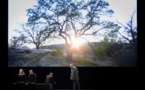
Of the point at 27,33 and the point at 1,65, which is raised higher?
the point at 27,33

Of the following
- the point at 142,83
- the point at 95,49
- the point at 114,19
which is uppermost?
the point at 114,19

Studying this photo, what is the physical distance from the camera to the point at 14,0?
18484 millimetres

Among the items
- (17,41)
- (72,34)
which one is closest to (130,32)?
(72,34)

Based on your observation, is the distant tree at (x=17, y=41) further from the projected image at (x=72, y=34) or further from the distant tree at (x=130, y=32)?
the distant tree at (x=130, y=32)

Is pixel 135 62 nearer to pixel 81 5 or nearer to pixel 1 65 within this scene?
pixel 81 5

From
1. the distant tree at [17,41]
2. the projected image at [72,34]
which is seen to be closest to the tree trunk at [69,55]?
the projected image at [72,34]

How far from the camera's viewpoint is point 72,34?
18.4m

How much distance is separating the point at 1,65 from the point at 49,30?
2493 millimetres

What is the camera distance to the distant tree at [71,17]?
724 inches

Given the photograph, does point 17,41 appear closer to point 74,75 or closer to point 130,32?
point 74,75

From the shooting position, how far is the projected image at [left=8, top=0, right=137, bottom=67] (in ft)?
60.0

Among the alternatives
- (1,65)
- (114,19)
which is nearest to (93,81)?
(114,19)

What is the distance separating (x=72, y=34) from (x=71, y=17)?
725mm

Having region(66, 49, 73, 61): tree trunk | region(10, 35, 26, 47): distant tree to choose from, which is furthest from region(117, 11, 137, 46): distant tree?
region(10, 35, 26, 47): distant tree
